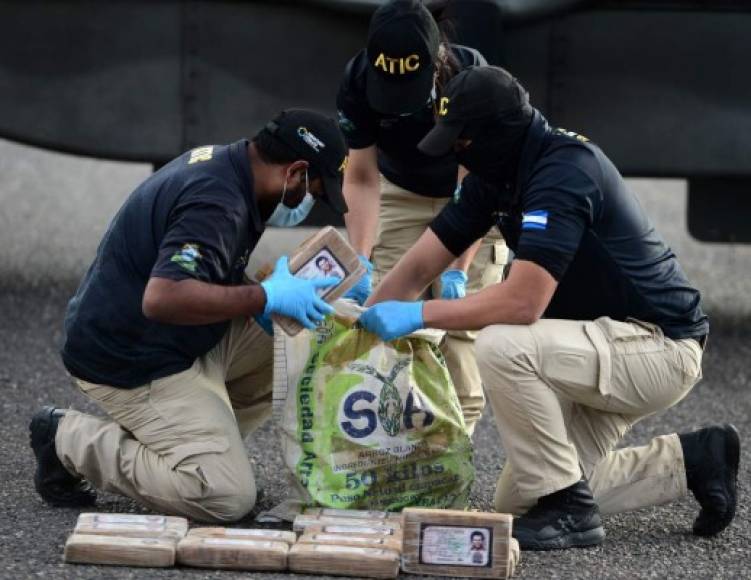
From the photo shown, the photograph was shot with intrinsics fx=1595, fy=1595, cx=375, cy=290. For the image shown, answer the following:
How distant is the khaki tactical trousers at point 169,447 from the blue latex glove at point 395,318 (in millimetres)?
551

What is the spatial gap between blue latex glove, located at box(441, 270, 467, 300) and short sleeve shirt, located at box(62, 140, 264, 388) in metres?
0.76

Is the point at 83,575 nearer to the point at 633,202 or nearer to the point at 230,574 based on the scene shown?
the point at 230,574

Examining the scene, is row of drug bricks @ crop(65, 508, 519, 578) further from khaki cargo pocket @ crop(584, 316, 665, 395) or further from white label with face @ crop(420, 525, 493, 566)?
khaki cargo pocket @ crop(584, 316, 665, 395)

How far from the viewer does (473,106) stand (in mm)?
4355

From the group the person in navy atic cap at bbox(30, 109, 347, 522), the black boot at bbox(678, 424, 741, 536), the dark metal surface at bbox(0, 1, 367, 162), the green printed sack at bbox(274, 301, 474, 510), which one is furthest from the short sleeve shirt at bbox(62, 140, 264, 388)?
the dark metal surface at bbox(0, 1, 367, 162)

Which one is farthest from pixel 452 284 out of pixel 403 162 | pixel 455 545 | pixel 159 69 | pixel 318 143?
pixel 159 69

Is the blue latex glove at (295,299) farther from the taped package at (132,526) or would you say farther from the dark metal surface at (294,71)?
the dark metal surface at (294,71)

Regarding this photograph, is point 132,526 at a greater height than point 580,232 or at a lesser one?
lesser

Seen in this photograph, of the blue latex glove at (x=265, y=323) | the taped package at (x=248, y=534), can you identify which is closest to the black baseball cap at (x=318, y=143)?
the blue latex glove at (x=265, y=323)

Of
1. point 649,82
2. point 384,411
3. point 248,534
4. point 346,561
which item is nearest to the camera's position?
point 346,561

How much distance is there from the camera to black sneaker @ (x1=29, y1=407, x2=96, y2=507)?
466 centimetres

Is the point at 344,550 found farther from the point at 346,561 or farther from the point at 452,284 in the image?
the point at 452,284

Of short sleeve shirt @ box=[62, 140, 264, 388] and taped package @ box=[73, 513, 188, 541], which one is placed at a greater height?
short sleeve shirt @ box=[62, 140, 264, 388]

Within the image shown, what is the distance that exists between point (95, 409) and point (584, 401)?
2212 millimetres
